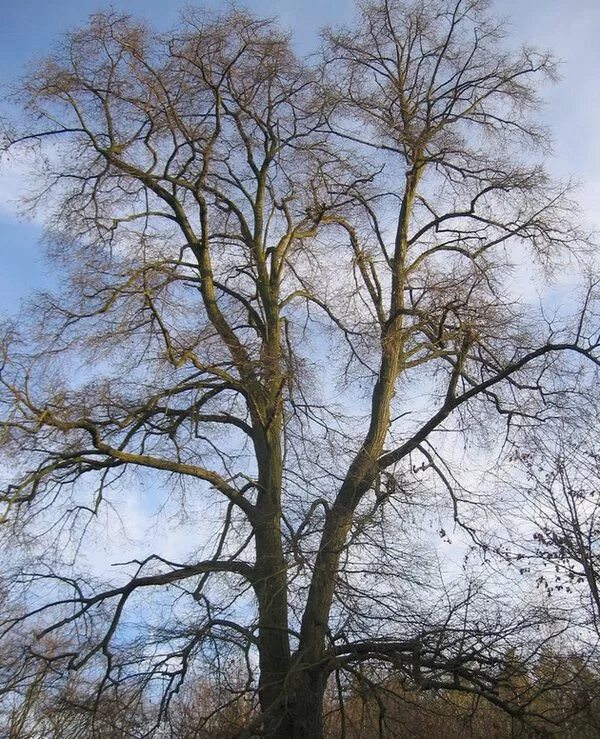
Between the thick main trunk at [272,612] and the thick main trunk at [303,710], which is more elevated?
the thick main trunk at [272,612]

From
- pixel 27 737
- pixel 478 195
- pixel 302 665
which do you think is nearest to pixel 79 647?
pixel 27 737

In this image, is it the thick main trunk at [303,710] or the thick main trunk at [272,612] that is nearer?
the thick main trunk at [272,612]

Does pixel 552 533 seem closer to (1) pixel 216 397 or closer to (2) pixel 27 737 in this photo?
(1) pixel 216 397

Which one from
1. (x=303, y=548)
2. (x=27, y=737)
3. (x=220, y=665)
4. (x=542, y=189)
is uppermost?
(x=542, y=189)

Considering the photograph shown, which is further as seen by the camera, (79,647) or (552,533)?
(552,533)

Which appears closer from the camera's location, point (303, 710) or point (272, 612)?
point (303, 710)

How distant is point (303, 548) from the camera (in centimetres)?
823

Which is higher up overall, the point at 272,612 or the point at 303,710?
the point at 272,612

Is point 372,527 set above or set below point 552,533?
below

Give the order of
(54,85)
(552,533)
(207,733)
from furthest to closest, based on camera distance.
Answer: (552,533)
(54,85)
(207,733)

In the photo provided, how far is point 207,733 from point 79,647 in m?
1.67

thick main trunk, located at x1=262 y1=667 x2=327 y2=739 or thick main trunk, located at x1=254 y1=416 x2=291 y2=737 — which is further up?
thick main trunk, located at x1=254 y1=416 x2=291 y2=737

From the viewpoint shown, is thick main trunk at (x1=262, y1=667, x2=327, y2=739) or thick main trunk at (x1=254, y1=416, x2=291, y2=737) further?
thick main trunk at (x1=262, y1=667, x2=327, y2=739)

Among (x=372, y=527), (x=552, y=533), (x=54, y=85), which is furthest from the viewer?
(x=552, y=533)
